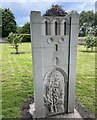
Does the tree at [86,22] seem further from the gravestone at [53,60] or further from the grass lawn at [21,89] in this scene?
the gravestone at [53,60]

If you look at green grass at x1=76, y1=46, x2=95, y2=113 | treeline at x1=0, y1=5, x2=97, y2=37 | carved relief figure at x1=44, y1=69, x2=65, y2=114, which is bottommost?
green grass at x1=76, y1=46, x2=95, y2=113

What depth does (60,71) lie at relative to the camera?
2.70 metres

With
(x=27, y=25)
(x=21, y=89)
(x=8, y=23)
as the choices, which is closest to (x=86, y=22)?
(x=27, y=25)

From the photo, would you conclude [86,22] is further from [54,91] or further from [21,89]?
[54,91]

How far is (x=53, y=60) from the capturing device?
2600 millimetres

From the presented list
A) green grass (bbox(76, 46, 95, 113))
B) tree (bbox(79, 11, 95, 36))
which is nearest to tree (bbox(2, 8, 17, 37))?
tree (bbox(79, 11, 95, 36))

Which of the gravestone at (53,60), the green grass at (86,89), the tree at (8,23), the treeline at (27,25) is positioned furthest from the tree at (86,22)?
the gravestone at (53,60)

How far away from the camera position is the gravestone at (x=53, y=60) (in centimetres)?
247

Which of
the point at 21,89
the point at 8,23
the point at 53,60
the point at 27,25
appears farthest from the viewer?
the point at 8,23

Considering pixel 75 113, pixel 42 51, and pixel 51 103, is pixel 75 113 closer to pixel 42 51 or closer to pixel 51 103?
pixel 51 103

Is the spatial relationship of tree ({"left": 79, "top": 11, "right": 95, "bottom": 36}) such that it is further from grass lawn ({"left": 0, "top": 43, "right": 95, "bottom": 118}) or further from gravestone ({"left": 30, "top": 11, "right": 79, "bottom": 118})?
gravestone ({"left": 30, "top": 11, "right": 79, "bottom": 118})

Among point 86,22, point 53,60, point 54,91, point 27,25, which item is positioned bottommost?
point 54,91

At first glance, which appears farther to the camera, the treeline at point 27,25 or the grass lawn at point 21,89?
the treeline at point 27,25

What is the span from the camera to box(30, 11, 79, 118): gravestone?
2.47 meters
